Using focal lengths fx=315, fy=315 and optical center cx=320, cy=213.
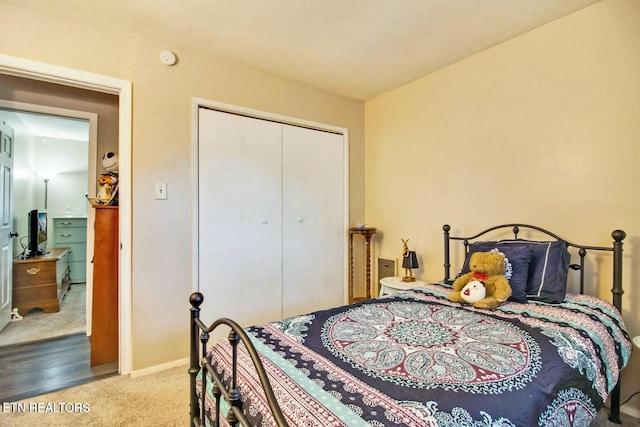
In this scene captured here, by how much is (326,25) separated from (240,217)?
1607 mm

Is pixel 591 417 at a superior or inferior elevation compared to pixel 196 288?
inferior

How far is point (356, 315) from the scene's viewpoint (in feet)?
5.30

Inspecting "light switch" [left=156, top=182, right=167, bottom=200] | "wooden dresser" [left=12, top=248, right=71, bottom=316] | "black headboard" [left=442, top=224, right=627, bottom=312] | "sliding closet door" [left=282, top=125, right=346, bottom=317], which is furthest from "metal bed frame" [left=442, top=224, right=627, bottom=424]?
"wooden dresser" [left=12, top=248, right=71, bottom=316]

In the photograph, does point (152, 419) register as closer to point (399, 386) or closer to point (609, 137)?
point (399, 386)

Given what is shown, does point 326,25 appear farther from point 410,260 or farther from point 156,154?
point 410,260

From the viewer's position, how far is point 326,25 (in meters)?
2.15

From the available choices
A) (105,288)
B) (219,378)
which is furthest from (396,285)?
(105,288)

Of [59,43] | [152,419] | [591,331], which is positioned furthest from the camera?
[59,43]

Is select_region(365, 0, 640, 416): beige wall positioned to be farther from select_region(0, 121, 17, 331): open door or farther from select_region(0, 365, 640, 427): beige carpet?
select_region(0, 121, 17, 331): open door

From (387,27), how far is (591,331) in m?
2.10

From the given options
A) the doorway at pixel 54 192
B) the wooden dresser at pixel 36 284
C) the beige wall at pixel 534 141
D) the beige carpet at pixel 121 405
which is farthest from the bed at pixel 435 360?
the wooden dresser at pixel 36 284

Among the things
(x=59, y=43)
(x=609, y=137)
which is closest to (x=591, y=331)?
(x=609, y=137)

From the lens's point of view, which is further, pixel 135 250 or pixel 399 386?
pixel 135 250

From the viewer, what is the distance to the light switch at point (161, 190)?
2340 mm
